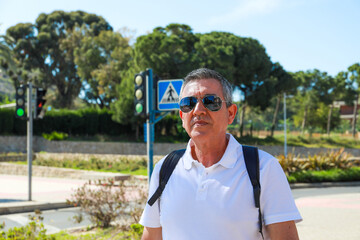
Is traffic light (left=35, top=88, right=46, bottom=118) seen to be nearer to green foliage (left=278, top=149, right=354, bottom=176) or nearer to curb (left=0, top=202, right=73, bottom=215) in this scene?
Answer: curb (left=0, top=202, right=73, bottom=215)

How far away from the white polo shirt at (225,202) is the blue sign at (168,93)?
18.6ft

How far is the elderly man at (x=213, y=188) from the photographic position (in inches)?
69.6

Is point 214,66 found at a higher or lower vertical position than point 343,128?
higher

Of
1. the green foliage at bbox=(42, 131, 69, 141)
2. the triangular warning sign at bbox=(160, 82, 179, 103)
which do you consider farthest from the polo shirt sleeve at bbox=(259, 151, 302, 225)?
the green foliage at bbox=(42, 131, 69, 141)

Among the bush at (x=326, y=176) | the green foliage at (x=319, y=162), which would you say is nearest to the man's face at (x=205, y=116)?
the bush at (x=326, y=176)

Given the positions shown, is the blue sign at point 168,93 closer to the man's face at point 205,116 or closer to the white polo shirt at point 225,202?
the man's face at point 205,116

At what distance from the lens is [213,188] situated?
1.83 m

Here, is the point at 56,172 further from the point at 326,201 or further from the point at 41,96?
the point at 326,201

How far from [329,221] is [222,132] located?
7363mm

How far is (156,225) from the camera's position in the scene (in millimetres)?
2068

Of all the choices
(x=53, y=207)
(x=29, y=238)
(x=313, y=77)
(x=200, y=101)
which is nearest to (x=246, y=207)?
(x=200, y=101)

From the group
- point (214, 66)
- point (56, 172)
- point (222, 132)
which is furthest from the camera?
point (214, 66)

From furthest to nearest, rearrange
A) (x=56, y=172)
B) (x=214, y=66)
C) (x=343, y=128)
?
(x=343, y=128)
(x=214, y=66)
(x=56, y=172)

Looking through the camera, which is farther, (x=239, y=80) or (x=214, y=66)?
(x=239, y=80)
